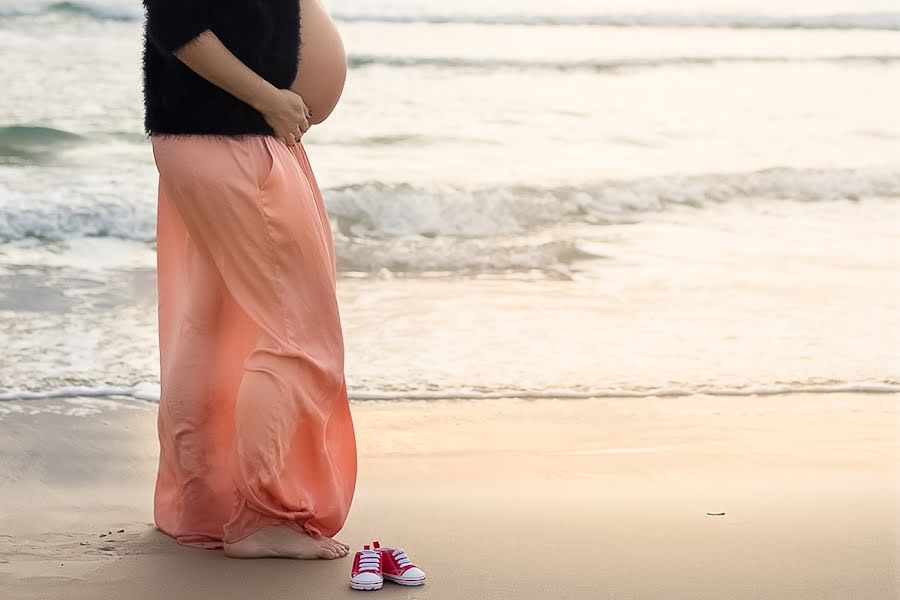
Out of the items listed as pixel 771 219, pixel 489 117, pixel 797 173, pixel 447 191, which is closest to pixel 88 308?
pixel 447 191

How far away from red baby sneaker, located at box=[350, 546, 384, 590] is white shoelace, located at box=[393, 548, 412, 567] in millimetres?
50

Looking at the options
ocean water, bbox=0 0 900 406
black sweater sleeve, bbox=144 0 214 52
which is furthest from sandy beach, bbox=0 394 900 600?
black sweater sleeve, bbox=144 0 214 52

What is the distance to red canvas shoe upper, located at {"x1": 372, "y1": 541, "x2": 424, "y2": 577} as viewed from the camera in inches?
126

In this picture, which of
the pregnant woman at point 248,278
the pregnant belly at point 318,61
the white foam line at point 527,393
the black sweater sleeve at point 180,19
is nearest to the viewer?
the black sweater sleeve at point 180,19

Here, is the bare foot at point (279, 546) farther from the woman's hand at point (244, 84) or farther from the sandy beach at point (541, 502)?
the woman's hand at point (244, 84)

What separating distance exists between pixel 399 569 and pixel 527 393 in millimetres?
2170

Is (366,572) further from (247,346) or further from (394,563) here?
(247,346)

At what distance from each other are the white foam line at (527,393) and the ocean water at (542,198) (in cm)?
2

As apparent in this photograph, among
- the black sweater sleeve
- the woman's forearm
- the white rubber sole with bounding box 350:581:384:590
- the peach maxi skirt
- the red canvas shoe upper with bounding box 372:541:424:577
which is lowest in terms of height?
the white rubber sole with bounding box 350:581:384:590

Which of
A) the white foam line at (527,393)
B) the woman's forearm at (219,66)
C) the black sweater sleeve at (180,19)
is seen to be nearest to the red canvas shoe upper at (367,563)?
the woman's forearm at (219,66)

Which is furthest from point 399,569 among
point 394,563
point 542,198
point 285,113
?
point 542,198

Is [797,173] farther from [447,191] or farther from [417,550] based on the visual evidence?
[417,550]

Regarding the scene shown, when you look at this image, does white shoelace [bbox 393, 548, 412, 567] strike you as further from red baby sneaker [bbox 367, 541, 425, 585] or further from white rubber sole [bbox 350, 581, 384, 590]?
white rubber sole [bbox 350, 581, 384, 590]

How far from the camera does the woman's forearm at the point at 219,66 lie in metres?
3.07
